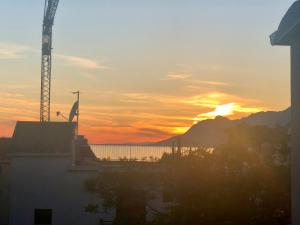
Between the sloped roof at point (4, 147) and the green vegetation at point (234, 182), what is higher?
the sloped roof at point (4, 147)

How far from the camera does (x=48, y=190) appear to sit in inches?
1268

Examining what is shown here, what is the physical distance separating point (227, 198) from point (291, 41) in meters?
5.56

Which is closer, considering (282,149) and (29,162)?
(282,149)

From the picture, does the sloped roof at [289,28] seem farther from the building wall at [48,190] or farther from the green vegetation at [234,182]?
the building wall at [48,190]

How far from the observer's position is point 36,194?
3222 cm

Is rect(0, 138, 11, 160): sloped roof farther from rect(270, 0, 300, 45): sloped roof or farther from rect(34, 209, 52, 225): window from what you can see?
rect(270, 0, 300, 45): sloped roof

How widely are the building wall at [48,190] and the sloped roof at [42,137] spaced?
736mm

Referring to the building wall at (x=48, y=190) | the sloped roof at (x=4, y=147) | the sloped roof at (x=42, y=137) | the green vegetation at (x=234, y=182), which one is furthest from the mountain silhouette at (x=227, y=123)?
the sloped roof at (x=4, y=147)

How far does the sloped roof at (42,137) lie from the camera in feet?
109

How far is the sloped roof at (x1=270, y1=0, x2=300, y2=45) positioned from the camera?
746 cm

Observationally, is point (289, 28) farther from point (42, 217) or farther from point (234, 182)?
point (42, 217)

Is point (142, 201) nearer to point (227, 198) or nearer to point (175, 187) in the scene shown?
point (175, 187)

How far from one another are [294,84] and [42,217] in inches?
1025

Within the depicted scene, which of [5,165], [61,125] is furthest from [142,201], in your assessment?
[5,165]
